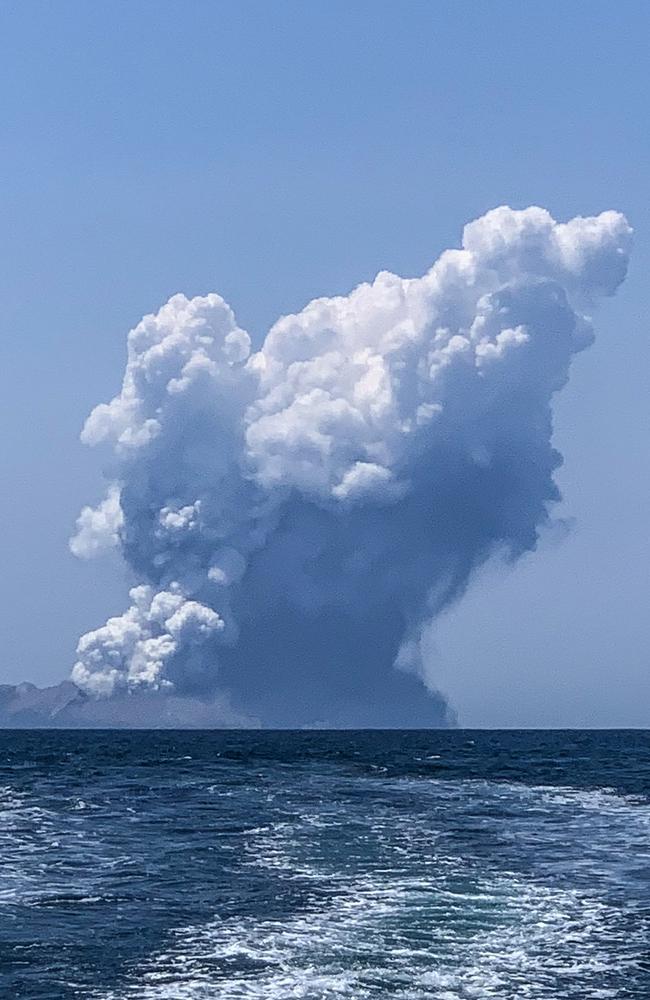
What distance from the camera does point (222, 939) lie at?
3256 cm

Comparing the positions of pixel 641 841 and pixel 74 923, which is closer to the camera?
pixel 74 923

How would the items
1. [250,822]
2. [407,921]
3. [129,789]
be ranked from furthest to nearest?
[129,789]
[250,822]
[407,921]

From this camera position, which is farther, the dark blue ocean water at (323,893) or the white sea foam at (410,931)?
the dark blue ocean water at (323,893)

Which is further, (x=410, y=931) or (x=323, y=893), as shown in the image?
(x=323, y=893)

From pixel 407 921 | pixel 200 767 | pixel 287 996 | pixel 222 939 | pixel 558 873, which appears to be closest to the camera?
pixel 287 996

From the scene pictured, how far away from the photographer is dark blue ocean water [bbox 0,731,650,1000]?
1142 inches

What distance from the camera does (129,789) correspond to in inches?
2918

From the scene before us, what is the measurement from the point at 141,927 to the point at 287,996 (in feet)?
26.5

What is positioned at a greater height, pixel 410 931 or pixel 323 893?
pixel 323 893

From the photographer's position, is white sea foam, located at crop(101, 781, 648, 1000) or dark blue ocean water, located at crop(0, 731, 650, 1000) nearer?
white sea foam, located at crop(101, 781, 648, 1000)

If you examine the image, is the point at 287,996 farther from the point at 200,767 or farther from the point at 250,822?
the point at 200,767

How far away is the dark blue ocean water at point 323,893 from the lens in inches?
1142

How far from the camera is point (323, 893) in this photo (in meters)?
39.2

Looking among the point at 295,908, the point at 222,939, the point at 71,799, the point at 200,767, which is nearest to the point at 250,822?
the point at 71,799
